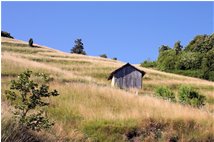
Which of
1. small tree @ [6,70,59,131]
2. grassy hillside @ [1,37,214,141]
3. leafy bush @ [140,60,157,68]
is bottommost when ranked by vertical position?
grassy hillside @ [1,37,214,141]

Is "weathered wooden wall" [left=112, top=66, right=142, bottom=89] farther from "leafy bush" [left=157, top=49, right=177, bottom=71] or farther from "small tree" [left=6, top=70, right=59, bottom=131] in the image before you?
"leafy bush" [left=157, top=49, right=177, bottom=71]

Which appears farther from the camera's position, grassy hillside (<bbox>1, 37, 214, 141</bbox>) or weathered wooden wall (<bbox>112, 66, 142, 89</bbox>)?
weathered wooden wall (<bbox>112, 66, 142, 89</bbox>)

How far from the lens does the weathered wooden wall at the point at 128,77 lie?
4350 cm

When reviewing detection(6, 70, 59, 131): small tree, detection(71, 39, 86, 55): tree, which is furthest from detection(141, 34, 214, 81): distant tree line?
detection(6, 70, 59, 131): small tree

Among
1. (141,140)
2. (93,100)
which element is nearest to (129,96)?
(93,100)

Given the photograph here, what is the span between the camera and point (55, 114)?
41.6 feet

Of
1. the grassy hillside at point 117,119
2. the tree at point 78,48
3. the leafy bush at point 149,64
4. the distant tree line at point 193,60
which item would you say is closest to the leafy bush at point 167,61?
the distant tree line at point 193,60

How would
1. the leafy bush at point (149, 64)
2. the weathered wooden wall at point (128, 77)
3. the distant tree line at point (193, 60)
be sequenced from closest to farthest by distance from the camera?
the weathered wooden wall at point (128, 77) → the distant tree line at point (193, 60) → the leafy bush at point (149, 64)

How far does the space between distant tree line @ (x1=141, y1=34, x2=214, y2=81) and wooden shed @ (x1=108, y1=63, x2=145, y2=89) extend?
30.8 m

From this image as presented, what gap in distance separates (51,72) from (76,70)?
1467 centimetres

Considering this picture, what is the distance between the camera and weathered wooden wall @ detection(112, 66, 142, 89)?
143 ft

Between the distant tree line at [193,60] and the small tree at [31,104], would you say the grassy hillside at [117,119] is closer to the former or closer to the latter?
the small tree at [31,104]

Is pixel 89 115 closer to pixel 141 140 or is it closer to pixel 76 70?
pixel 141 140

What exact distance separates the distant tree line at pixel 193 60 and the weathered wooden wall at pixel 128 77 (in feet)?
101
